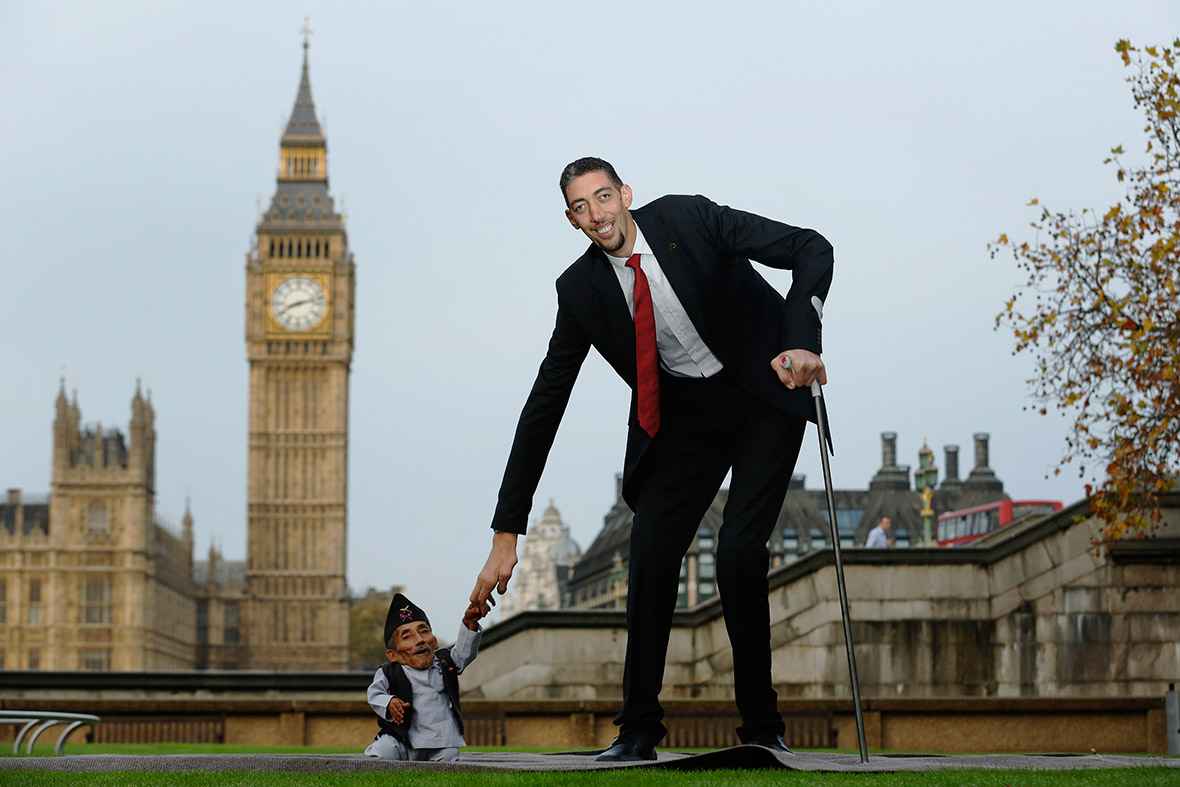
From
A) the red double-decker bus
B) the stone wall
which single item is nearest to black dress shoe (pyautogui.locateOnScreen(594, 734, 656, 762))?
the stone wall

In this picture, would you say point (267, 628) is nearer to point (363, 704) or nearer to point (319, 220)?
point (319, 220)

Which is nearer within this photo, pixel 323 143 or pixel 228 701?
pixel 228 701

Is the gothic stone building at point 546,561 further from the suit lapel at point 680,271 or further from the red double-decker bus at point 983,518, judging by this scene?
the suit lapel at point 680,271

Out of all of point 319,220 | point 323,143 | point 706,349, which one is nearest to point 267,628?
point 319,220

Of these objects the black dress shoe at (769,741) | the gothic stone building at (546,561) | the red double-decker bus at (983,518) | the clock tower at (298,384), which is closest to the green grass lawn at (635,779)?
the black dress shoe at (769,741)

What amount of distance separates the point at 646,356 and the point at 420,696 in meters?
1.63

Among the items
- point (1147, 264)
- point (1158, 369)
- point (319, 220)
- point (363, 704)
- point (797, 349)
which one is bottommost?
point (363, 704)

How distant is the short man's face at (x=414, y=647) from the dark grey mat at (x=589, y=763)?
534 mm

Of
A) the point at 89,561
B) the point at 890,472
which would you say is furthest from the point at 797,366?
the point at 890,472

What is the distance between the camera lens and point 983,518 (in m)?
48.6

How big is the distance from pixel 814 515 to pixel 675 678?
83587 mm

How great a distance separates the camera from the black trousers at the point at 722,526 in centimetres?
496

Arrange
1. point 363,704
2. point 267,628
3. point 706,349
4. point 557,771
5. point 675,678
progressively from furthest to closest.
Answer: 1. point 267,628
2. point 675,678
3. point 363,704
4. point 706,349
5. point 557,771

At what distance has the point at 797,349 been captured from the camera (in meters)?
4.80
